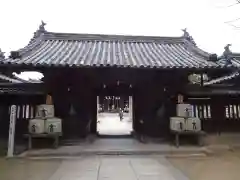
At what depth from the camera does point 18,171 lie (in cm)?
671

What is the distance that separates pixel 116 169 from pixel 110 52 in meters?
6.78

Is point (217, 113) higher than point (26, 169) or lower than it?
higher

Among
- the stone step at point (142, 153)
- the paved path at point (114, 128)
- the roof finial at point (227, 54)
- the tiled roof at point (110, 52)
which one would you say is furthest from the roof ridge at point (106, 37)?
the stone step at point (142, 153)

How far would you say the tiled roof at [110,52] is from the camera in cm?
985

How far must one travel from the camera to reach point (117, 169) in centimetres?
679

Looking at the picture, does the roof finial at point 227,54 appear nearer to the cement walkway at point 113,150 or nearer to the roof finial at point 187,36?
the roof finial at point 187,36

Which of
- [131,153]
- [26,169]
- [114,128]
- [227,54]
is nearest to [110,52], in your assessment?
[227,54]

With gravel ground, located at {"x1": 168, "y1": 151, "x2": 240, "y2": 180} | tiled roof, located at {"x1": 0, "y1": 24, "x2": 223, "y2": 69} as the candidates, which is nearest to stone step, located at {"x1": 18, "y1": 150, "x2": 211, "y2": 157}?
gravel ground, located at {"x1": 168, "y1": 151, "x2": 240, "y2": 180}

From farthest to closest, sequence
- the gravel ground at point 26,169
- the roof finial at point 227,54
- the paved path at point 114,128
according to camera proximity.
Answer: the paved path at point 114,128 < the roof finial at point 227,54 < the gravel ground at point 26,169

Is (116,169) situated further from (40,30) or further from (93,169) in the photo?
(40,30)

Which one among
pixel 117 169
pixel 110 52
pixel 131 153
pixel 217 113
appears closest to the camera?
pixel 117 169

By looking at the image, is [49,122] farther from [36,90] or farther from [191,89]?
[191,89]

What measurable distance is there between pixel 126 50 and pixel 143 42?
7.28 feet

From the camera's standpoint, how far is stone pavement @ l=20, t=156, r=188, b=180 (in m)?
6.04
